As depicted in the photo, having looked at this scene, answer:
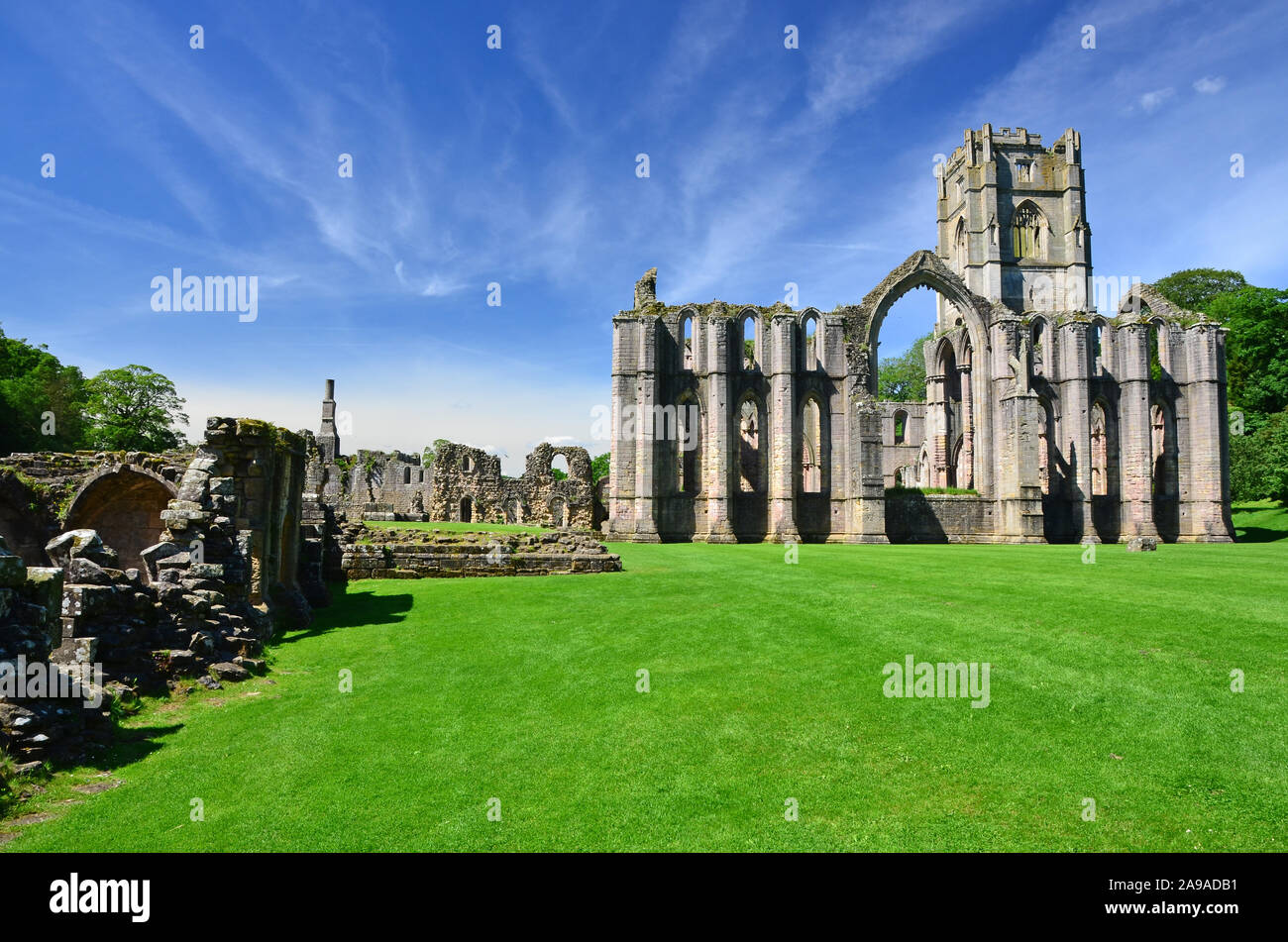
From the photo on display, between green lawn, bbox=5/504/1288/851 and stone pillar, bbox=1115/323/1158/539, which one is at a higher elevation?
stone pillar, bbox=1115/323/1158/539

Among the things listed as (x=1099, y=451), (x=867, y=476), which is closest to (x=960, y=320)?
(x=1099, y=451)

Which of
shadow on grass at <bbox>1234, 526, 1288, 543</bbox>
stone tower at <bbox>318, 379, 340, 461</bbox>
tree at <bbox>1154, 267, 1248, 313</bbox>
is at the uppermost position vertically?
tree at <bbox>1154, 267, 1248, 313</bbox>

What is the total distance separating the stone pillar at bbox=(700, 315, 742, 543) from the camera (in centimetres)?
3048

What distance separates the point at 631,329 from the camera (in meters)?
31.0

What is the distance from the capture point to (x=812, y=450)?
35562mm

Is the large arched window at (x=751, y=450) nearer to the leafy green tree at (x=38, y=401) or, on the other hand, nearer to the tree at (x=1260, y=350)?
the tree at (x=1260, y=350)

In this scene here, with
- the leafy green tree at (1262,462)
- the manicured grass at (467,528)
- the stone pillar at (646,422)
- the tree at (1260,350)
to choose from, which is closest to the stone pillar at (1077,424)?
the leafy green tree at (1262,462)

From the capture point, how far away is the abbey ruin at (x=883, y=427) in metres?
30.7

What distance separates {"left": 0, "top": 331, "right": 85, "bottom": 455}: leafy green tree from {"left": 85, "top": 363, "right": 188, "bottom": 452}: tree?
92cm

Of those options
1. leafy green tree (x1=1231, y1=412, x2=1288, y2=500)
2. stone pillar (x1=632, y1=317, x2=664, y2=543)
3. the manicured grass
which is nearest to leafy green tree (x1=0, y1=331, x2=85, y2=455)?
the manicured grass

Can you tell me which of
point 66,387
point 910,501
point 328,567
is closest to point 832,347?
point 910,501

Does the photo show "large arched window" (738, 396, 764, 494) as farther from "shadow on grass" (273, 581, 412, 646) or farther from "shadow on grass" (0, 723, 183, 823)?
"shadow on grass" (0, 723, 183, 823)

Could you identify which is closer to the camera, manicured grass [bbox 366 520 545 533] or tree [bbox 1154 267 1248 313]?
manicured grass [bbox 366 520 545 533]
